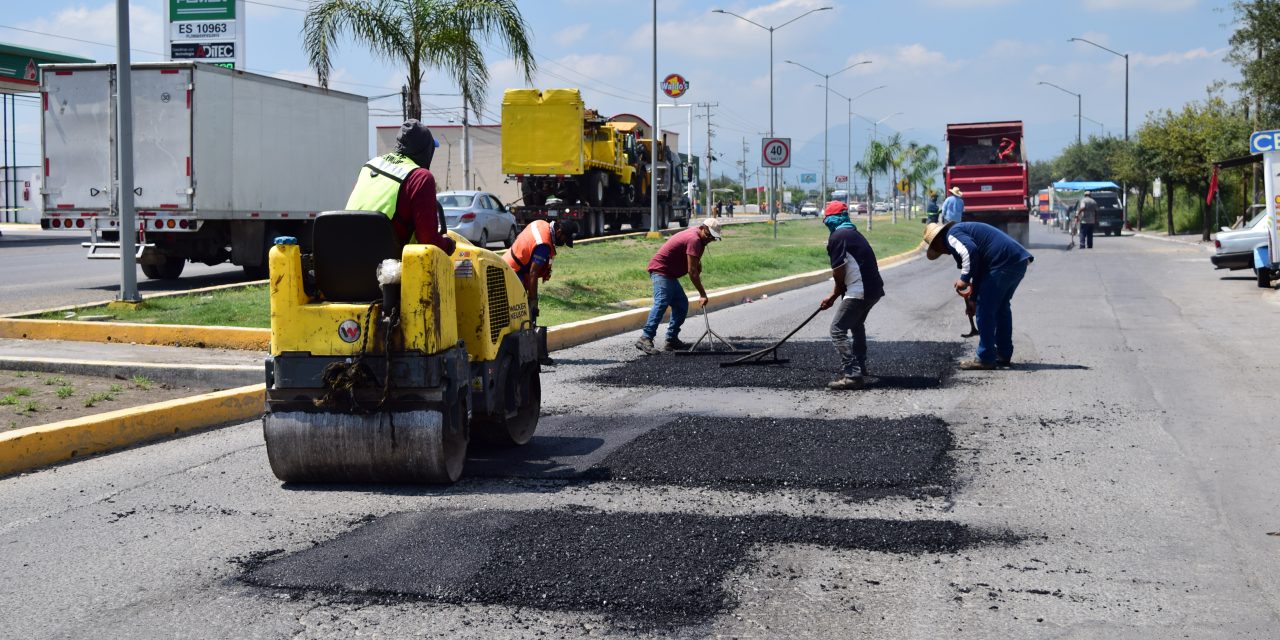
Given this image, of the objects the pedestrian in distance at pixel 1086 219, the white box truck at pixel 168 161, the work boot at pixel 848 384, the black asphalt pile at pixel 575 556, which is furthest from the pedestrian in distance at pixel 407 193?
the pedestrian in distance at pixel 1086 219

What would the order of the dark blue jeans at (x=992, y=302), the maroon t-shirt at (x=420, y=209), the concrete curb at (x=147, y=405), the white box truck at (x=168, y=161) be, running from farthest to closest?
1. the white box truck at (x=168, y=161)
2. the dark blue jeans at (x=992, y=302)
3. the concrete curb at (x=147, y=405)
4. the maroon t-shirt at (x=420, y=209)

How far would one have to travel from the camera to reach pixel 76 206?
59.5 feet

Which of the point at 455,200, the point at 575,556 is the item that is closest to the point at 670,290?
the point at 575,556

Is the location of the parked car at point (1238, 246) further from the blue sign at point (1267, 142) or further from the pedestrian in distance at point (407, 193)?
the pedestrian in distance at point (407, 193)

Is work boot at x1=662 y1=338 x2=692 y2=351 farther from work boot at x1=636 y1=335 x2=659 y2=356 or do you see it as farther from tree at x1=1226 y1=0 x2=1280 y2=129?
tree at x1=1226 y1=0 x2=1280 y2=129

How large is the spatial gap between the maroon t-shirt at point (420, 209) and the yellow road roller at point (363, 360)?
0.15m

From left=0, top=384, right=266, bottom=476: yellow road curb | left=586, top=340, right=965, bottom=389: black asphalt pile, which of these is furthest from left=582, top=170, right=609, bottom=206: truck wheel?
left=0, top=384, right=266, bottom=476: yellow road curb

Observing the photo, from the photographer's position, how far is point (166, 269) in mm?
19656

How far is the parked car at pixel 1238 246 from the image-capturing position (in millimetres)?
21936

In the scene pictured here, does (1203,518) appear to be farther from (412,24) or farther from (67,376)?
(412,24)

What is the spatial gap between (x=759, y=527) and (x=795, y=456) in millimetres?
1707

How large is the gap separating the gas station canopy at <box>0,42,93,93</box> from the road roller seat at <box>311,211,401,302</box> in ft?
117

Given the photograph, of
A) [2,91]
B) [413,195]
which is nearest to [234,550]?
[413,195]

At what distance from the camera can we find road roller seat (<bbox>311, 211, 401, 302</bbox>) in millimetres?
6301
